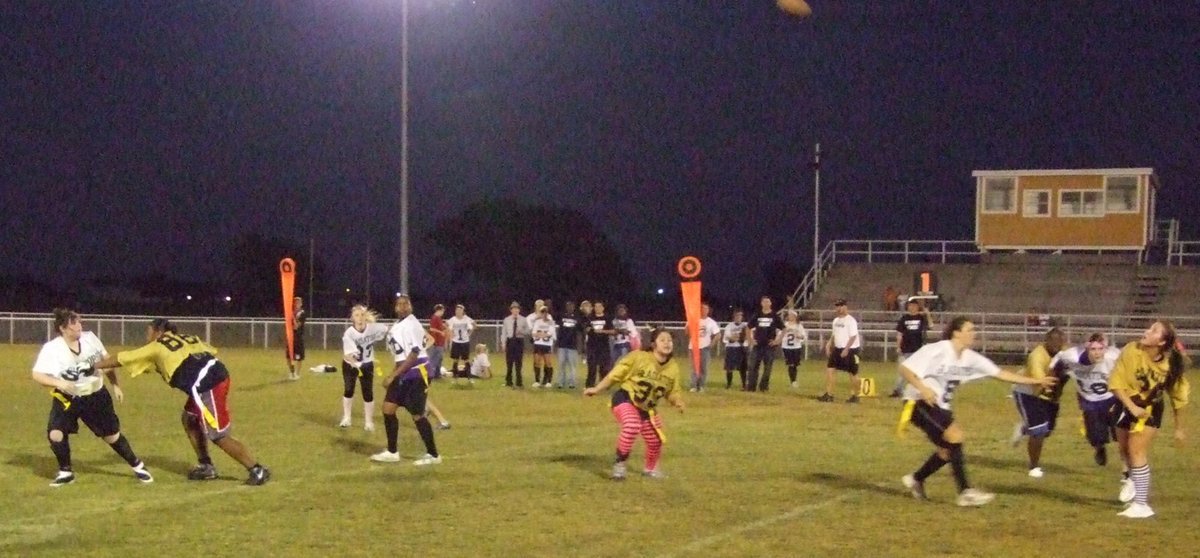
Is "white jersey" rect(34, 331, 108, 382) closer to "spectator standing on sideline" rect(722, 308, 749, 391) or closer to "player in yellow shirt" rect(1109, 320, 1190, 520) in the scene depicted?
"player in yellow shirt" rect(1109, 320, 1190, 520)

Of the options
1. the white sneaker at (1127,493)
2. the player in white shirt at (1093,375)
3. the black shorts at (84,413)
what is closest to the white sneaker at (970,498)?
the white sneaker at (1127,493)

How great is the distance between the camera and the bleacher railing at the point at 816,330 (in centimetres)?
3741

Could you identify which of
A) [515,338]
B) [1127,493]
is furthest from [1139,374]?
[515,338]

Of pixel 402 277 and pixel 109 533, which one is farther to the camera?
pixel 402 277

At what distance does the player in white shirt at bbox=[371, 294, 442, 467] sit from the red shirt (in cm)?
1048

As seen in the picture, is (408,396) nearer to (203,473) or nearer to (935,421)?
(203,473)

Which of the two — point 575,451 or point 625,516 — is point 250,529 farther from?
point 575,451

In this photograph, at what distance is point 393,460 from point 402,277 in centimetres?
1719

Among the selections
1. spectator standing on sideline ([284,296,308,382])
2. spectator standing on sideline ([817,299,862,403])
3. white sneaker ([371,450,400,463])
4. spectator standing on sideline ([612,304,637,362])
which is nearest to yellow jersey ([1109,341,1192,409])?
white sneaker ([371,450,400,463])

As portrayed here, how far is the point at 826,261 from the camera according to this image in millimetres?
48562

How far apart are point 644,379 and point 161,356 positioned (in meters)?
4.34

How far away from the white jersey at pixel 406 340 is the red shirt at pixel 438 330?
Result: 34.0ft

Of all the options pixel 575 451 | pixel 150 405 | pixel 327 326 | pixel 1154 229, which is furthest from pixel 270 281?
pixel 575 451

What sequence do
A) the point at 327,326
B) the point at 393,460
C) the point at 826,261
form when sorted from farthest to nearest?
the point at 826,261 → the point at 327,326 → the point at 393,460
